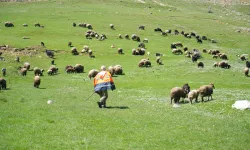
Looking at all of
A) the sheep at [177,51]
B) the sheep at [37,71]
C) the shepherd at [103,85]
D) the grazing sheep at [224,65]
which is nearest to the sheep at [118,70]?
the sheep at [37,71]

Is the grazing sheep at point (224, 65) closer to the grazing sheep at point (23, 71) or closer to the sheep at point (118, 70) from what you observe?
the sheep at point (118, 70)

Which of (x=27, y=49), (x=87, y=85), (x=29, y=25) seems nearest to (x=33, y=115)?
(x=87, y=85)

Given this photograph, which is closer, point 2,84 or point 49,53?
point 2,84

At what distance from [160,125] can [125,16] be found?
92.3 metres

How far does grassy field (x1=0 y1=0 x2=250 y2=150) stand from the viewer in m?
19.7

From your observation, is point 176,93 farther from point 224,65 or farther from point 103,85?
point 224,65

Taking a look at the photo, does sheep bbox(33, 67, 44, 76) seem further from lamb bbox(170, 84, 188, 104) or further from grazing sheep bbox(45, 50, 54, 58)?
lamb bbox(170, 84, 188, 104)

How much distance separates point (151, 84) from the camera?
45.9 meters

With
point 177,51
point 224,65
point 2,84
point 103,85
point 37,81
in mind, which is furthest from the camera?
point 177,51

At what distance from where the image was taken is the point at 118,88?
43.6 m

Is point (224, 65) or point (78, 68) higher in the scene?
point (224, 65)

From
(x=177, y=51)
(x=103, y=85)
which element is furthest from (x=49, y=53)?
(x=103, y=85)

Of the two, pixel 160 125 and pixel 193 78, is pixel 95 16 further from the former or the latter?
pixel 160 125

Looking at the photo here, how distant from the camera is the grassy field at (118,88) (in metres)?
19.7
